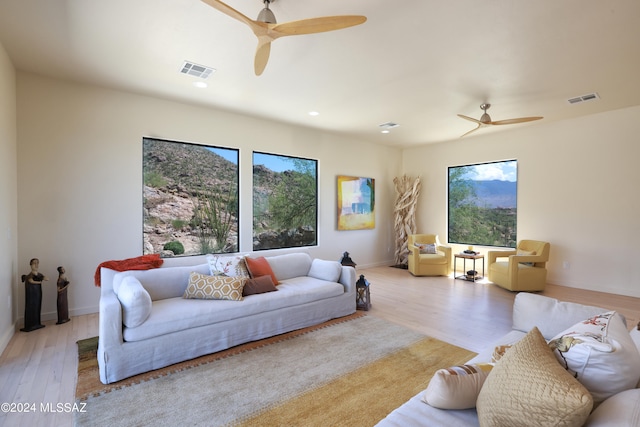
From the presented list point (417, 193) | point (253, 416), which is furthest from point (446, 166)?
point (253, 416)

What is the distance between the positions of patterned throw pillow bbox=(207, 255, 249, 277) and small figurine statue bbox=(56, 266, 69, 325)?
1.77 m

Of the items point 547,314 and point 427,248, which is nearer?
point 547,314

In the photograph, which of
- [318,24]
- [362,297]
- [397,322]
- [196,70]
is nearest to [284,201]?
[362,297]

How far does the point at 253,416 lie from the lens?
6.64 feet

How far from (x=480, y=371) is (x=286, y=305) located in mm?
2294

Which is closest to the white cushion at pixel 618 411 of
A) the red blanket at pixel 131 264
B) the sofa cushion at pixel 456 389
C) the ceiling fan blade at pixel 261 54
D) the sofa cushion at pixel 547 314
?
the sofa cushion at pixel 456 389

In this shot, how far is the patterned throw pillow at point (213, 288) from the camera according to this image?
10.3 feet

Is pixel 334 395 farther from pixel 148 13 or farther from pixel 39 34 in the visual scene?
pixel 39 34

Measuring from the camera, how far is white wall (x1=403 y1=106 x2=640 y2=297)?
487cm

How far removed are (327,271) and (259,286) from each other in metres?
1.01

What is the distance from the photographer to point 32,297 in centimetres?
342

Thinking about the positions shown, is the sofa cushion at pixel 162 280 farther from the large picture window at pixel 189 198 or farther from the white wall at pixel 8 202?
the large picture window at pixel 189 198

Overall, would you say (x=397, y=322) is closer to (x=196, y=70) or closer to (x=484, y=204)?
(x=196, y=70)

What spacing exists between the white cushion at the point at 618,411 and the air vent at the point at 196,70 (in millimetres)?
3994
